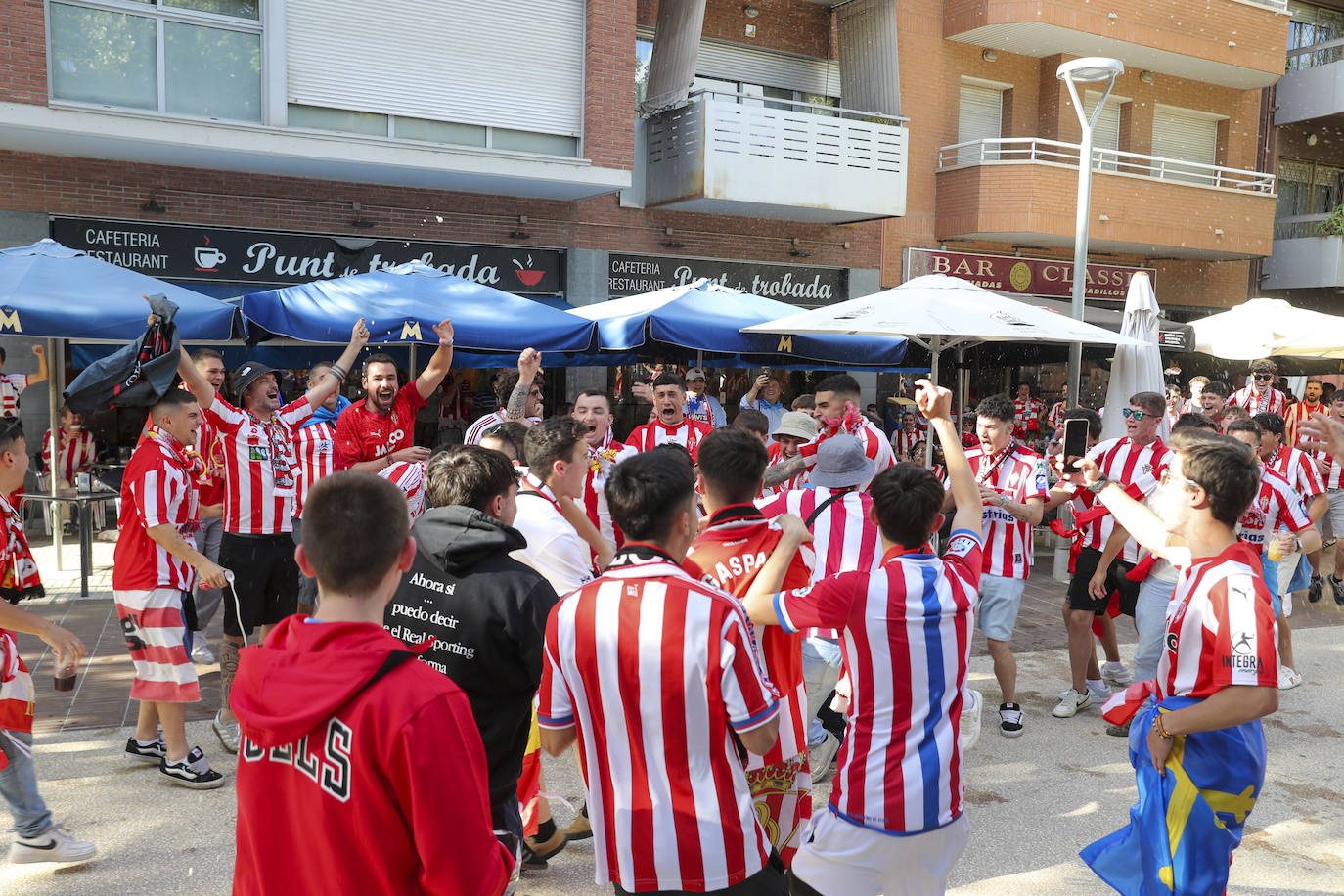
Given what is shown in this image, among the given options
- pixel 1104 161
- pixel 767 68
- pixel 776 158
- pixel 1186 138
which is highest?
pixel 767 68

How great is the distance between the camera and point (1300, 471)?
23.6ft

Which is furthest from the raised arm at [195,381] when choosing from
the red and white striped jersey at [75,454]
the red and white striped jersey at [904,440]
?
the red and white striped jersey at [904,440]

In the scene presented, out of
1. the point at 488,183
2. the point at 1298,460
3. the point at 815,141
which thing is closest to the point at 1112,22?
the point at 815,141

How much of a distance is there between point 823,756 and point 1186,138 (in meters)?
19.2

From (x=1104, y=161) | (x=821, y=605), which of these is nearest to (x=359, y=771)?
(x=821, y=605)

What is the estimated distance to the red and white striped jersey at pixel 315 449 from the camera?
19.6ft

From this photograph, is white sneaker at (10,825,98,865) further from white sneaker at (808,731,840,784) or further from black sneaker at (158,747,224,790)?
white sneaker at (808,731,840,784)

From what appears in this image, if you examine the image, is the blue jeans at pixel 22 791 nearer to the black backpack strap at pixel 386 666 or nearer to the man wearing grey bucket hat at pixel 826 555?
the black backpack strap at pixel 386 666

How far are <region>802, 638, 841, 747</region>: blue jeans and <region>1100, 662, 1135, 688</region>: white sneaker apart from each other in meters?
2.92

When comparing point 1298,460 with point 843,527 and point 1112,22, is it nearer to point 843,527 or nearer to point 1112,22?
point 843,527

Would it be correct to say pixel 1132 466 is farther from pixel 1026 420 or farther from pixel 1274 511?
pixel 1026 420

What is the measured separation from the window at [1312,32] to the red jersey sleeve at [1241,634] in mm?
23153

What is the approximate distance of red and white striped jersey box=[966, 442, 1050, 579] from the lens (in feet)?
19.1

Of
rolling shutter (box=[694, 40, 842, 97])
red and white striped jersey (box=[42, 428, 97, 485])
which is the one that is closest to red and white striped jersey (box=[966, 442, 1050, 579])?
red and white striped jersey (box=[42, 428, 97, 485])
